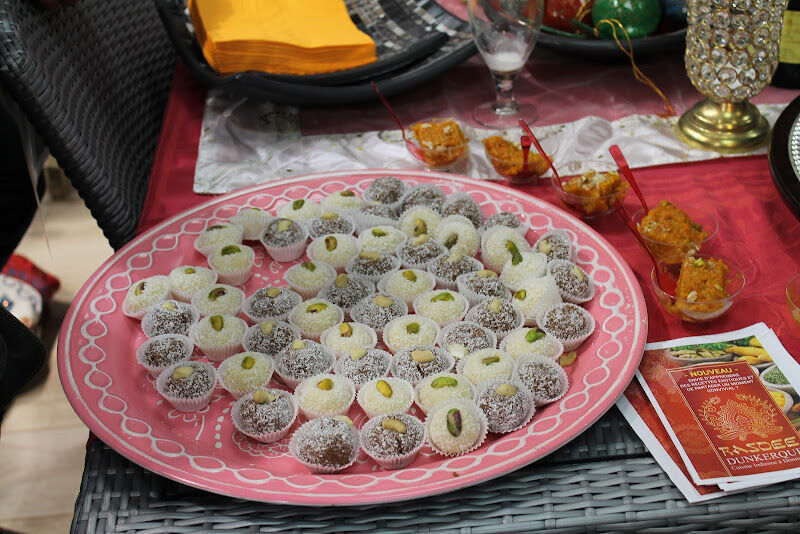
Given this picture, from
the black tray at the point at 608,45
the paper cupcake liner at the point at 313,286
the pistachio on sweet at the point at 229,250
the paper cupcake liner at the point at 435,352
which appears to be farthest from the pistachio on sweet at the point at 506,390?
the black tray at the point at 608,45

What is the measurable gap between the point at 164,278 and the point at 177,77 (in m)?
1.06

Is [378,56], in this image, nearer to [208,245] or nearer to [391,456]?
[208,245]

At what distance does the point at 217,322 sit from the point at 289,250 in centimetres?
28

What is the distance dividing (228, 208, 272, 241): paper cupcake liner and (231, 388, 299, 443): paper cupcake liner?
48 centimetres

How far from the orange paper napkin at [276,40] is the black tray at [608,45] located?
0.51 m

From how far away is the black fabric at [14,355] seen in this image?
1.47 m

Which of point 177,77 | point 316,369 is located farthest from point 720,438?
point 177,77

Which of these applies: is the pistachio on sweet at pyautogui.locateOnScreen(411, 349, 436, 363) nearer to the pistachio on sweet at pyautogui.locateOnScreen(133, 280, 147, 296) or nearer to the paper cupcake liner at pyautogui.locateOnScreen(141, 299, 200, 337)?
the paper cupcake liner at pyautogui.locateOnScreen(141, 299, 200, 337)

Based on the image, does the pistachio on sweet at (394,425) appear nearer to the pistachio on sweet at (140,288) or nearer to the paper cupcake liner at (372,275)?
the paper cupcake liner at (372,275)

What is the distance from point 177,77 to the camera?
238 cm

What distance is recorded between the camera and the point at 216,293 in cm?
150

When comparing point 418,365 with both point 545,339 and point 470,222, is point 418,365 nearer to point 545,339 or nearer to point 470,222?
point 545,339

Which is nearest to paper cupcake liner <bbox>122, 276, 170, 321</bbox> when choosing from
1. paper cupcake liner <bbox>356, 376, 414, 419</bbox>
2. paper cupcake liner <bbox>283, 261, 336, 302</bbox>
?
paper cupcake liner <bbox>283, 261, 336, 302</bbox>

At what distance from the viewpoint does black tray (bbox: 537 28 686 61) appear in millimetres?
2078
